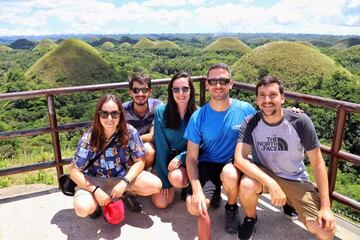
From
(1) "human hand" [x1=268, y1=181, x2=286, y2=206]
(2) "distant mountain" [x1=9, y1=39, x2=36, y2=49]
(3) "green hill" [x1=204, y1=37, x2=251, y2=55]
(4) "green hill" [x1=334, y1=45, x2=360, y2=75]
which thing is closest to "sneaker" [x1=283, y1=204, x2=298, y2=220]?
(1) "human hand" [x1=268, y1=181, x2=286, y2=206]

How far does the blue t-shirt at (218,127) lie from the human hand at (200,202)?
17.1 inches

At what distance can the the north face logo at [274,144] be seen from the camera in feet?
8.41

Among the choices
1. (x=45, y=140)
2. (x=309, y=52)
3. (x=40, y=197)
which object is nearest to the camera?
(x=40, y=197)

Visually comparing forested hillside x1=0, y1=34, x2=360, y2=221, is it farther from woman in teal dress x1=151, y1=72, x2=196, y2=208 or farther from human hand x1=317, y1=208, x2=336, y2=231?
human hand x1=317, y1=208, x2=336, y2=231

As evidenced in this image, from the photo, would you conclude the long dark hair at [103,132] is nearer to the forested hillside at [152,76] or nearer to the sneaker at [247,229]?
the sneaker at [247,229]

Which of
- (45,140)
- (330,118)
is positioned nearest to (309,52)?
(330,118)

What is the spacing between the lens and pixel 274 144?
259 cm

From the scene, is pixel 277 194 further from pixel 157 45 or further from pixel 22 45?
pixel 22 45

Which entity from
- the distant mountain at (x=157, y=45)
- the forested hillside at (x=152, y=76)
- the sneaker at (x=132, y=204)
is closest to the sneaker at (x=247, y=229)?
the sneaker at (x=132, y=204)

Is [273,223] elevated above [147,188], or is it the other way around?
[147,188]

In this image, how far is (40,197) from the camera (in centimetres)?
340

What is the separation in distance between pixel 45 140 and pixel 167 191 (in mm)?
21508

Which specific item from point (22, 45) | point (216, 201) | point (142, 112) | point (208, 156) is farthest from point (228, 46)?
point (208, 156)

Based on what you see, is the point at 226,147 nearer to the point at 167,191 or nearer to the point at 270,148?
the point at 270,148
